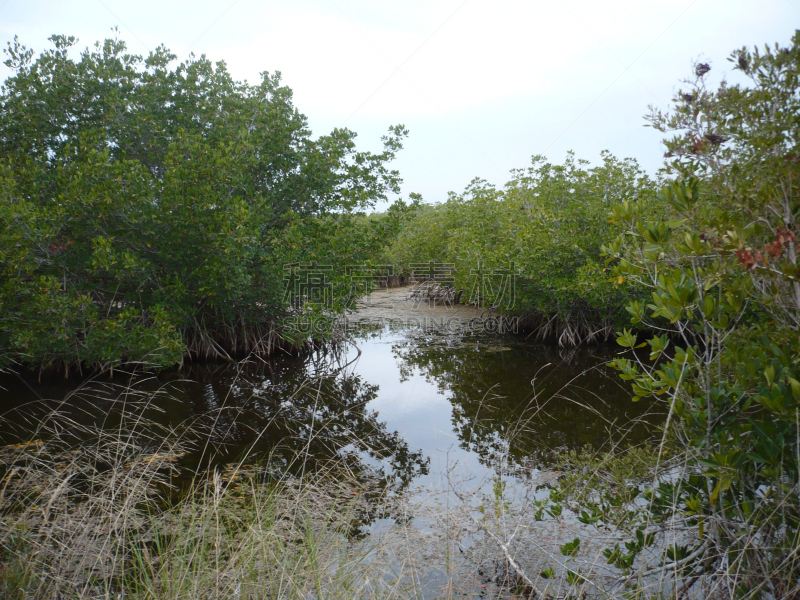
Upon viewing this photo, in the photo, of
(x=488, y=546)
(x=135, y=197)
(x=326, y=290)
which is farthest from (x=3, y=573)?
(x=326, y=290)

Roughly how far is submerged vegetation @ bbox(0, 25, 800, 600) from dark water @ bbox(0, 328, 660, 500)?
225 mm

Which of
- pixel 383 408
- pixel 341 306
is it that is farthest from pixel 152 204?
pixel 383 408

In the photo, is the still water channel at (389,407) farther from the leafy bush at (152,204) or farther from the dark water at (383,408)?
the leafy bush at (152,204)

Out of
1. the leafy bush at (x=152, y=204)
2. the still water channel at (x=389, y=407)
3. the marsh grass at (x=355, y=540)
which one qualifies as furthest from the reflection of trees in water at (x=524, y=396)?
the leafy bush at (x=152, y=204)

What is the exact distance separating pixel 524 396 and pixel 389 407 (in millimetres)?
1601

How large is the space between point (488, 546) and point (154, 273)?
5.98 meters

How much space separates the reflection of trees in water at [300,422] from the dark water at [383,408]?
2cm

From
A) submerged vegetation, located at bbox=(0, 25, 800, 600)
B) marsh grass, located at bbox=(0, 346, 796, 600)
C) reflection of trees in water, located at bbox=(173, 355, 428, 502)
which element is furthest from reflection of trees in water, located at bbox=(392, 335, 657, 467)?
reflection of trees in water, located at bbox=(173, 355, 428, 502)

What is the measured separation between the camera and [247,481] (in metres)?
3.98

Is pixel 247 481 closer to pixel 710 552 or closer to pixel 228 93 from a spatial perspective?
pixel 710 552

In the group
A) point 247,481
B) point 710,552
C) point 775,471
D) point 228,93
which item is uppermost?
point 228,93

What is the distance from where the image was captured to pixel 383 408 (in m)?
6.09

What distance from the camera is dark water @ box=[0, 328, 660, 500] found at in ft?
14.7

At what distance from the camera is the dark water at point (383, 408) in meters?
4.48
